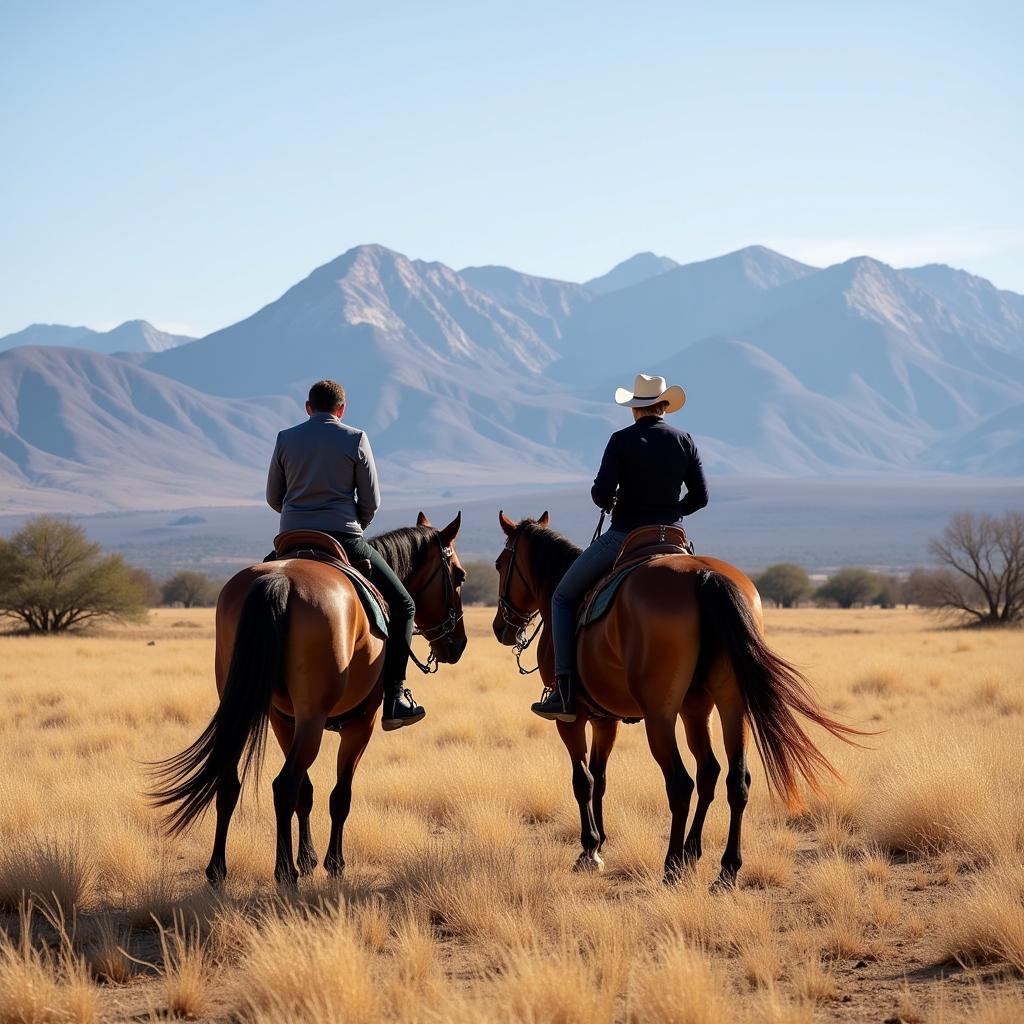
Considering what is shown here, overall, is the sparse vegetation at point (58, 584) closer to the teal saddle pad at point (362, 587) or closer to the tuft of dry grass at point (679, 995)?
the teal saddle pad at point (362, 587)

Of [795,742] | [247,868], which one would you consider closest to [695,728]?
[795,742]

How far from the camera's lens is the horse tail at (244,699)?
7477 millimetres

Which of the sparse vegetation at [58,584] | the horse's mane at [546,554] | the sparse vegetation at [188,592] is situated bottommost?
the sparse vegetation at [188,592]

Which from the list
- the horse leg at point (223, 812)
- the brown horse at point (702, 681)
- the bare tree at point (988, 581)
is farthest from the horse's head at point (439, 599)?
the bare tree at point (988, 581)

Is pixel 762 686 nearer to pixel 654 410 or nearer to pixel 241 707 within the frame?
pixel 654 410

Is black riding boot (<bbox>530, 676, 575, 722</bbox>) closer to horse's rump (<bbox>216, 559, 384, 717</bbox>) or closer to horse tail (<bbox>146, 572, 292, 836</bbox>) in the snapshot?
horse's rump (<bbox>216, 559, 384, 717</bbox>)

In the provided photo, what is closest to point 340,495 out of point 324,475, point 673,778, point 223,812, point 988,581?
point 324,475

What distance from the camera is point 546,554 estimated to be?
9930 millimetres

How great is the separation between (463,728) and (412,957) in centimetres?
973

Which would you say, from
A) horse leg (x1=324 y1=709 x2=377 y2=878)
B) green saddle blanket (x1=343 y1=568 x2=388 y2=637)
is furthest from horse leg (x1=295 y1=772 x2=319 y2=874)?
green saddle blanket (x1=343 y1=568 x2=388 y2=637)

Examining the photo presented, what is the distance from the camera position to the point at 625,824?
31.2 feet

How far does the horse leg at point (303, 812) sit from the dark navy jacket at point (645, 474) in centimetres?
263

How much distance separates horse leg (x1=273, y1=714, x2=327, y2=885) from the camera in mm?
7551

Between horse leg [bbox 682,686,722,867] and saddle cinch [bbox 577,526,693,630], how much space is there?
2.73 feet
